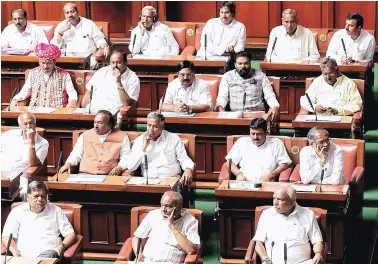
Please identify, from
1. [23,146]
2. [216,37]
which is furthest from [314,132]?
[216,37]

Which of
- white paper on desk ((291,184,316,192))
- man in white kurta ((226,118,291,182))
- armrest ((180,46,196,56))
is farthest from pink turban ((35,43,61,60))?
white paper on desk ((291,184,316,192))

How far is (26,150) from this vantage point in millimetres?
9078

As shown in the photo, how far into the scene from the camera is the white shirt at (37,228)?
25.6 feet

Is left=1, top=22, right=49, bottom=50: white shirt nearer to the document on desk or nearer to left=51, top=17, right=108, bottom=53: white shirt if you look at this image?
left=51, top=17, right=108, bottom=53: white shirt

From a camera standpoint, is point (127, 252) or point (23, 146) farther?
point (23, 146)

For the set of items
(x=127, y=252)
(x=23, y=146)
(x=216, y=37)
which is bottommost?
(x=127, y=252)

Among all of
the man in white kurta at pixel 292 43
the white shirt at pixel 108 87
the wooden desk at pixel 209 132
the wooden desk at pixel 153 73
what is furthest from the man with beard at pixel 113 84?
the man in white kurta at pixel 292 43

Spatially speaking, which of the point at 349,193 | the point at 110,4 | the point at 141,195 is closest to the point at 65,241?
the point at 141,195

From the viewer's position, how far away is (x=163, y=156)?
8.87 metres

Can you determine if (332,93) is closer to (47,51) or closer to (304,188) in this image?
(304,188)

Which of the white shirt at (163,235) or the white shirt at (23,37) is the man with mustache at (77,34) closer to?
the white shirt at (23,37)

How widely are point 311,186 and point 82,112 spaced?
2475mm

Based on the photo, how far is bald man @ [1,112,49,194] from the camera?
8.93 meters

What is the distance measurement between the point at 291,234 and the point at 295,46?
12.9ft
